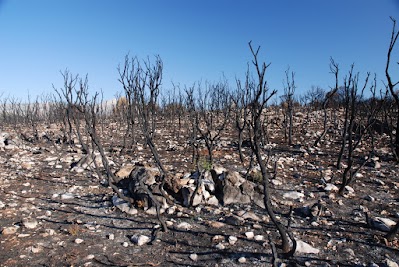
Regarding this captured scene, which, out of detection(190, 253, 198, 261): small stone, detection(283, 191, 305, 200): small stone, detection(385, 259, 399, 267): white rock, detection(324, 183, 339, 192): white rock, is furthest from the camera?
detection(324, 183, 339, 192): white rock

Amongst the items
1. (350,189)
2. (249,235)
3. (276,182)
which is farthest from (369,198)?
(249,235)

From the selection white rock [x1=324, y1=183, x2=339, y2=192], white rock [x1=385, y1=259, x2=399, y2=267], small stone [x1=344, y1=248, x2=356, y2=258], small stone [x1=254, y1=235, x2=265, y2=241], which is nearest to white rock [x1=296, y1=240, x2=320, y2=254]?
small stone [x1=344, y1=248, x2=356, y2=258]

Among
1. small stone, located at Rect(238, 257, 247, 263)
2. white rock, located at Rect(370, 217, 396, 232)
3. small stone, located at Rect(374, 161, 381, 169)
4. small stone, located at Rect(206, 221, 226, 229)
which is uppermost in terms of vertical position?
small stone, located at Rect(374, 161, 381, 169)

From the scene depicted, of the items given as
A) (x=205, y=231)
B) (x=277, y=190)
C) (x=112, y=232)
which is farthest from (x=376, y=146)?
(x=112, y=232)

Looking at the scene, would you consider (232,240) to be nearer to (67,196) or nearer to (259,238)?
(259,238)

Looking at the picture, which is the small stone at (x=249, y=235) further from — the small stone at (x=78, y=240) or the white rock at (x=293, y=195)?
the small stone at (x=78, y=240)

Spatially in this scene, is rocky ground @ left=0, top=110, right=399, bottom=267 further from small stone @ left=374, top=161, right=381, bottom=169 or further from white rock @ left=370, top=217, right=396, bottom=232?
small stone @ left=374, top=161, right=381, bottom=169

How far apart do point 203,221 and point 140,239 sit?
1.21 metres

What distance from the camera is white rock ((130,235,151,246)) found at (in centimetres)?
432

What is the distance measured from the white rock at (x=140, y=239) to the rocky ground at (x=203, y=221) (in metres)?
0.02

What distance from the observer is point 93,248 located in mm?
4219

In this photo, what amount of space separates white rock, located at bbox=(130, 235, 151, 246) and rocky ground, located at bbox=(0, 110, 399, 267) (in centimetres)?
2

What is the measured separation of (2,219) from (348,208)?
664cm

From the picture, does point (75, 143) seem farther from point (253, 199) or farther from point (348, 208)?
point (348, 208)
